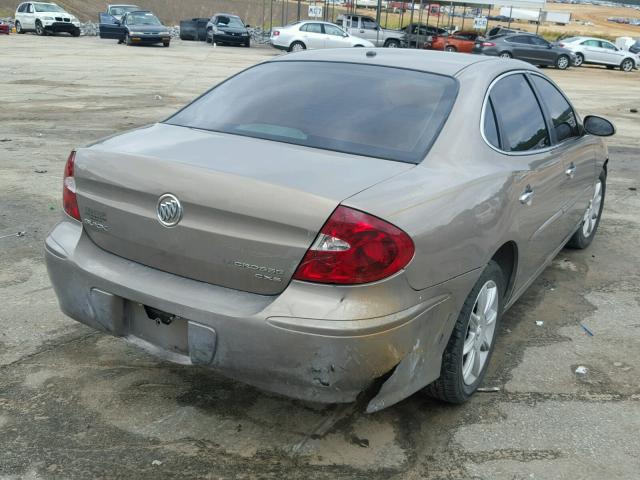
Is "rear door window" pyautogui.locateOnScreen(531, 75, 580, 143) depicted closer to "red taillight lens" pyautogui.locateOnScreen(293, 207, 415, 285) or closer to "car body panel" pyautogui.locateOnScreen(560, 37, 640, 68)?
"red taillight lens" pyautogui.locateOnScreen(293, 207, 415, 285)

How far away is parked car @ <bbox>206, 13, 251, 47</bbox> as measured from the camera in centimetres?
3553

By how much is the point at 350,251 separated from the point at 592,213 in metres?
4.02

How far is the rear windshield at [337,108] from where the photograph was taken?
3148 mm

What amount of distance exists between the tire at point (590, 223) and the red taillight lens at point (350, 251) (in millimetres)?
3478

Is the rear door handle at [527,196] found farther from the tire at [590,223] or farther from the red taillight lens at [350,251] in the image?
the tire at [590,223]

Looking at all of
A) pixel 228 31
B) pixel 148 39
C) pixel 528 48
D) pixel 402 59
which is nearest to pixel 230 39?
pixel 228 31

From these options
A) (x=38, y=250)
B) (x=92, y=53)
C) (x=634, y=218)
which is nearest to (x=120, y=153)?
(x=38, y=250)

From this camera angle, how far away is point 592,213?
230 inches

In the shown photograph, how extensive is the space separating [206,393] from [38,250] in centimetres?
251

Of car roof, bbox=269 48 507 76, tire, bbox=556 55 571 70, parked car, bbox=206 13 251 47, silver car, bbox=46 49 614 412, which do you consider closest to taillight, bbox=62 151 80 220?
silver car, bbox=46 49 614 412

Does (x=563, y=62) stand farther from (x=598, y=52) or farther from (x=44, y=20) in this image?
(x=44, y=20)

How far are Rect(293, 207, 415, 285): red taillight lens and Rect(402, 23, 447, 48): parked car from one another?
3466 cm

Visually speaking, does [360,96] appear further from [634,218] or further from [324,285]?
[634,218]

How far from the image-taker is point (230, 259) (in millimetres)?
2625
